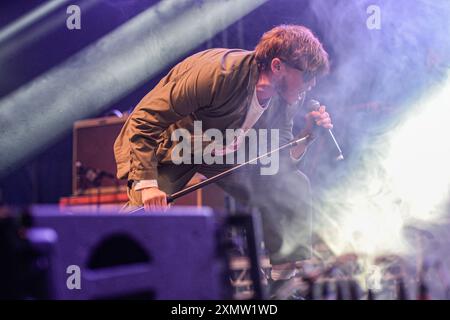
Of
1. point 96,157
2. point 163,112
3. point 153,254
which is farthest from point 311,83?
point 153,254

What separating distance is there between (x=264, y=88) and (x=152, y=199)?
73 cm

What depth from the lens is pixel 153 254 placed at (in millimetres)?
1165

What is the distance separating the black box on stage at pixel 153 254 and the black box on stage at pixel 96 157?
1.49 m

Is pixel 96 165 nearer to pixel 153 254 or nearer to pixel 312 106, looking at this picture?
pixel 312 106

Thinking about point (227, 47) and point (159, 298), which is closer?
point (159, 298)

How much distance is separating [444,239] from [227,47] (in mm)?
1445

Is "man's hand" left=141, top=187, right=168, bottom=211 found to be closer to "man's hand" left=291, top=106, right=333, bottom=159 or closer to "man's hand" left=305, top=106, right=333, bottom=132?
"man's hand" left=291, top=106, right=333, bottom=159

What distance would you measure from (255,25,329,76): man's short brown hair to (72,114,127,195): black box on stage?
2.44 ft

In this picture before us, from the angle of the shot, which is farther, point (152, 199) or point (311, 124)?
point (311, 124)

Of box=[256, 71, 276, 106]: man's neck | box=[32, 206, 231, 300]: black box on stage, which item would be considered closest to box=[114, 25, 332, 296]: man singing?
box=[256, 71, 276, 106]: man's neck

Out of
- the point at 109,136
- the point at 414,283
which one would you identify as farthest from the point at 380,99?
the point at 109,136

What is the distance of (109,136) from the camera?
2.68 m

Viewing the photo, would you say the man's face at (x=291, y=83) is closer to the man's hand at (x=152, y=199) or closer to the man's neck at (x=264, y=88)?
the man's neck at (x=264, y=88)

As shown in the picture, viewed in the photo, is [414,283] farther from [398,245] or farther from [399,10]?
[399,10]
